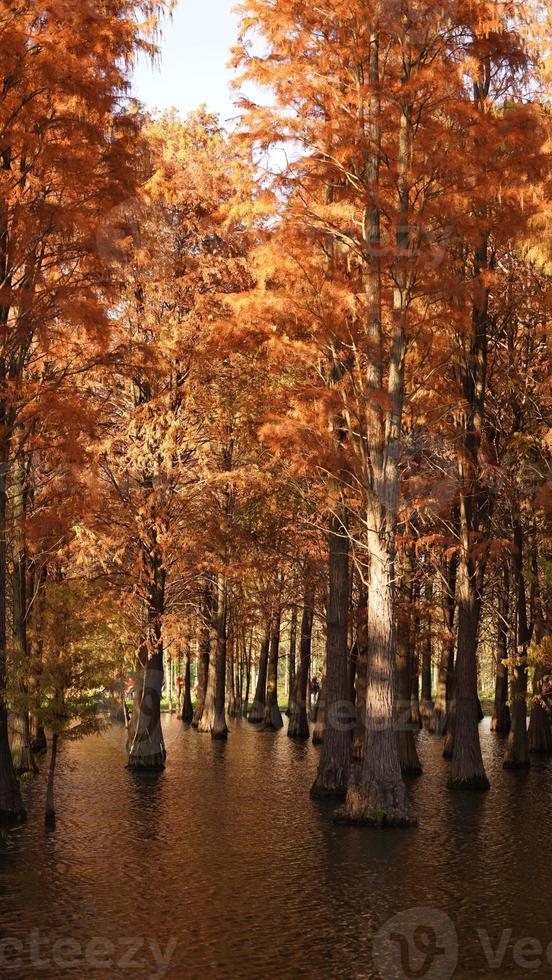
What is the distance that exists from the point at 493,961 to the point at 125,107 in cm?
1453

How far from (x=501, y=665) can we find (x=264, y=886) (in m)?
24.1

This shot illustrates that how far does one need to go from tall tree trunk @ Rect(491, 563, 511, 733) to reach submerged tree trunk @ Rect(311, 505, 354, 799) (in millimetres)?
12643

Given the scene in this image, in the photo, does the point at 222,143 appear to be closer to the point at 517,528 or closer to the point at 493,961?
the point at 517,528

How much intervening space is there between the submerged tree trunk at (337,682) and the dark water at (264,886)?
84cm

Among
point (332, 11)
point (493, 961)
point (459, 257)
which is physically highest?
point (332, 11)

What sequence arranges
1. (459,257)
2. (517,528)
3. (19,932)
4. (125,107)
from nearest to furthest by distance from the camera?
(19,932) → (125,107) → (459,257) → (517,528)

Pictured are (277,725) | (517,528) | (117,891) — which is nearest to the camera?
(117,891)

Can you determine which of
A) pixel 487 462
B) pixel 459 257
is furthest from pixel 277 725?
pixel 459 257

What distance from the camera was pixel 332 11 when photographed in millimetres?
21641

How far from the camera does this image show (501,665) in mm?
38094

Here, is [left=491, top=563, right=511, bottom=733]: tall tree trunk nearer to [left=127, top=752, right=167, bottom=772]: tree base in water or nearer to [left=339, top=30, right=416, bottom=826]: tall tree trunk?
[left=127, top=752, right=167, bottom=772]: tree base in water

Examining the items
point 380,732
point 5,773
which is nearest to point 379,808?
point 380,732

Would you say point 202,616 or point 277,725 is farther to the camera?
point 277,725

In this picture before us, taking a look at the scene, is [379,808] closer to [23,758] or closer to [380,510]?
[380,510]
